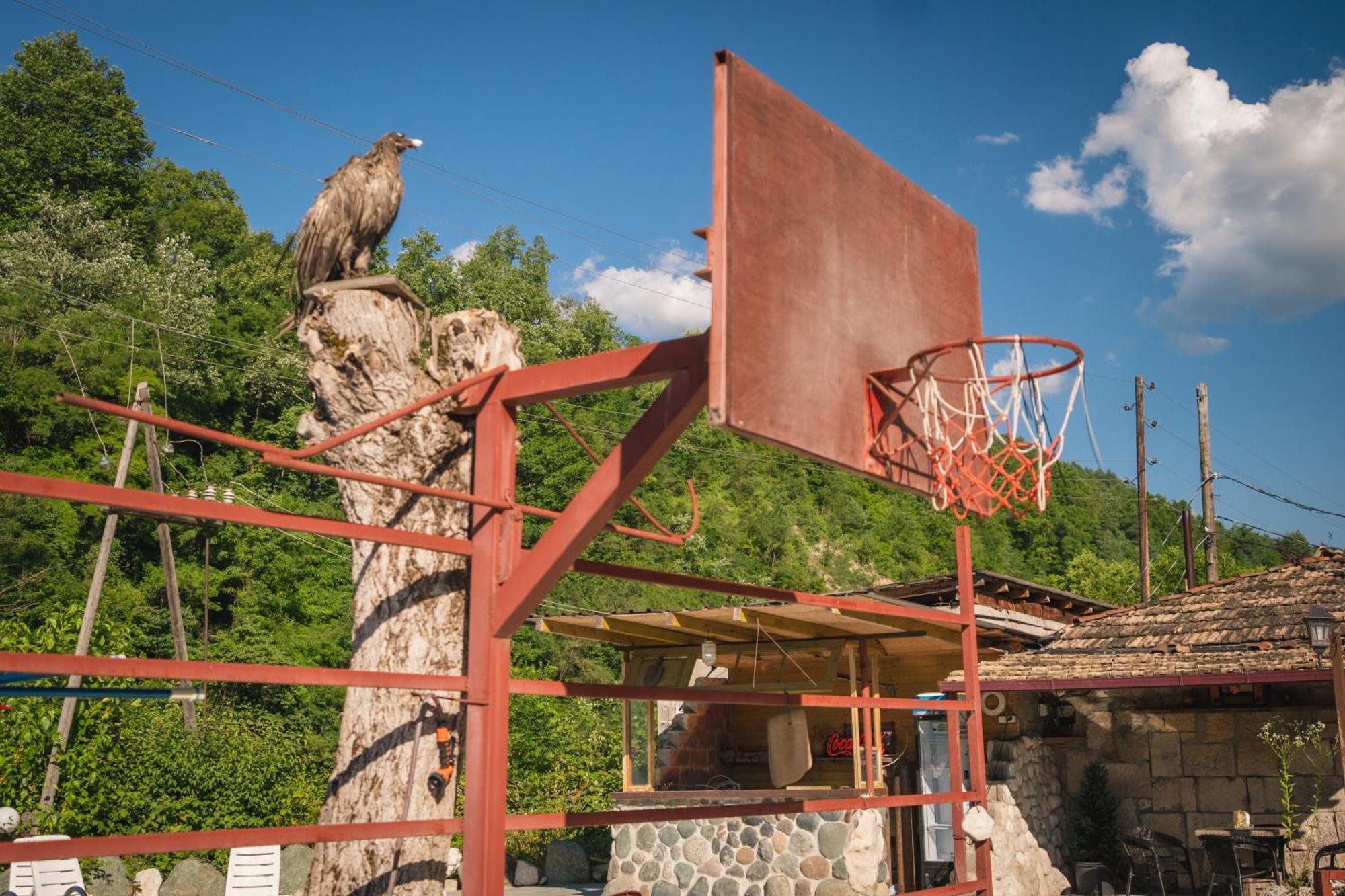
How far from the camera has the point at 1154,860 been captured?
1185cm

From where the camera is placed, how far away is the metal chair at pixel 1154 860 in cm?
1207

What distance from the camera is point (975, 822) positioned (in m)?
6.50

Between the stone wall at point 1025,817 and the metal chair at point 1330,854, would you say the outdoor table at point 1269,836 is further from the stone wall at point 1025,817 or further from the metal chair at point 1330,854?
the stone wall at point 1025,817

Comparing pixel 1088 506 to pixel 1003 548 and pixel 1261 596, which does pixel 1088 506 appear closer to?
pixel 1003 548

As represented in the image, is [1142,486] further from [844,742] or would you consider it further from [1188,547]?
[844,742]

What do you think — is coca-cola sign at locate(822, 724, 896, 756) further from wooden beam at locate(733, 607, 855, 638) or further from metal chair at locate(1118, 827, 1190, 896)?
metal chair at locate(1118, 827, 1190, 896)

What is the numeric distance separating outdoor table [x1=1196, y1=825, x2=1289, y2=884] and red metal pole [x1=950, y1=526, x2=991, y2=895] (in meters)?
5.29

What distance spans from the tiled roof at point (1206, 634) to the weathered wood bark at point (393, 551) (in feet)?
30.0

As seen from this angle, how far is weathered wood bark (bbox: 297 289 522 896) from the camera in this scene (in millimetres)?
4148

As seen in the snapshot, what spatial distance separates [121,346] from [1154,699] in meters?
21.5

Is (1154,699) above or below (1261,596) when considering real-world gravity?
below

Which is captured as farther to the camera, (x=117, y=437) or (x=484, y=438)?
(x=117, y=437)

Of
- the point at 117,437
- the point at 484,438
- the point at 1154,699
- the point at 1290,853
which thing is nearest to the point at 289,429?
the point at 117,437

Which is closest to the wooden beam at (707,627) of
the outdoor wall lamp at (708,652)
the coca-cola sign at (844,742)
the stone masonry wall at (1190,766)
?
the outdoor wall lamp at (708,652)
